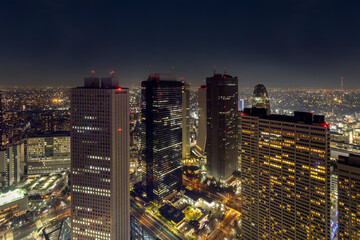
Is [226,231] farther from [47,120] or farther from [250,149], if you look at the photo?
[47,120]

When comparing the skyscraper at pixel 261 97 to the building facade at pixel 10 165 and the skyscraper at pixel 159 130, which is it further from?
the building facade at pixel 10 165

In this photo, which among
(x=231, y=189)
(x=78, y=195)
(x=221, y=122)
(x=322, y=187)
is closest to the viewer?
(x=322, y=187)

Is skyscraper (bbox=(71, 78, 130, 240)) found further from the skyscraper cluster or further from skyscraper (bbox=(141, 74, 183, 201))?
skyscraper (bbox=(141, 74, 183, 201))

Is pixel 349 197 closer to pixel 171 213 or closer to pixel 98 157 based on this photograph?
pixel 171 213

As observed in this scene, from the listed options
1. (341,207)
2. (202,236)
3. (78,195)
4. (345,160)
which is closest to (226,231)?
(202,236)

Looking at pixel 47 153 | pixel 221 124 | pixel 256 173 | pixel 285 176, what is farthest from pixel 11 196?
pixel 221 124
